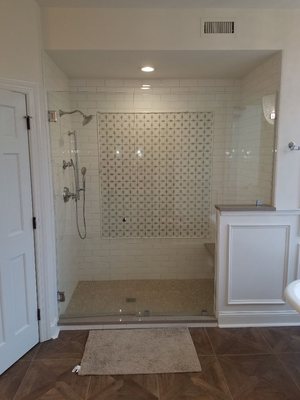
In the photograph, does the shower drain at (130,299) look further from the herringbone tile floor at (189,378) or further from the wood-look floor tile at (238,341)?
the wood-look floor tile at (238,341)

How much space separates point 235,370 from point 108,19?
2.91 m

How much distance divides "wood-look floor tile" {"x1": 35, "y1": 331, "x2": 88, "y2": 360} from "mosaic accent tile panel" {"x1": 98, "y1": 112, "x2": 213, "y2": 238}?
1207 millimetres

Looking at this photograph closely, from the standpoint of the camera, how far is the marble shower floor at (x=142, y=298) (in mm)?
2969

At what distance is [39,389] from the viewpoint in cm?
210

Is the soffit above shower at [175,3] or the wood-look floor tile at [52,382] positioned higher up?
the soffit above shower at [175,3]

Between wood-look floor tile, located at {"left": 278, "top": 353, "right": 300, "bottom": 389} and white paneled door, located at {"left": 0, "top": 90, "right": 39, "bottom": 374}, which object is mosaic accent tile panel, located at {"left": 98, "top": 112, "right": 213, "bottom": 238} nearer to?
white paneled door, located at {"left": 0, "top": 90, "right": 39, "bottom": 374}

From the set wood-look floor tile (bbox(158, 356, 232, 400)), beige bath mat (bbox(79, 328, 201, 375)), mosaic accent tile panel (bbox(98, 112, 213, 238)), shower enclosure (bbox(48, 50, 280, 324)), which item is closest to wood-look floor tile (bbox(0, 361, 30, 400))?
beige bath mat (bbox(79, 328, 201, 375))

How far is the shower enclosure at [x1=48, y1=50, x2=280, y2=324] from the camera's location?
314 cm

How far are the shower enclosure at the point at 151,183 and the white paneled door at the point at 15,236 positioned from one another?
55 centimetres

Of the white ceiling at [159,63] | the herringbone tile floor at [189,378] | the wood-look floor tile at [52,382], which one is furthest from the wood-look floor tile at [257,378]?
the white ceiling at [159,63]

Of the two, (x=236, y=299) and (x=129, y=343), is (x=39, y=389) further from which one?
(x=236, y=299)

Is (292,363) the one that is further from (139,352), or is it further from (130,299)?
(130,299)

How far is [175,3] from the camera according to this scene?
7.78 feet

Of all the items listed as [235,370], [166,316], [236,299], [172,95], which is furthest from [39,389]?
[172,95]
